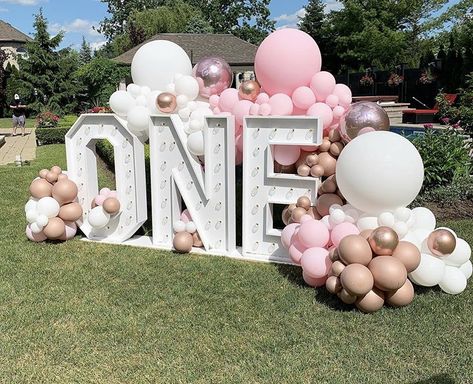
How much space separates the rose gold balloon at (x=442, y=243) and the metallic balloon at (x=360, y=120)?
4.14 ft

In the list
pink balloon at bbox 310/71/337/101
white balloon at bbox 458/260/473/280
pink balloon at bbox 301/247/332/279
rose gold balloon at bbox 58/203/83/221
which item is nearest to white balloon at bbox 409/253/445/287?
white balloon at bbox 458/260/473/280

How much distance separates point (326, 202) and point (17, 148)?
1472 centimetres

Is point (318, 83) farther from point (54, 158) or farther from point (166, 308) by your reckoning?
point (54, 158)

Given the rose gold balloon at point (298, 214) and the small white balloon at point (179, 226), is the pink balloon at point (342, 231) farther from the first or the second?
the small white balloon at point (179, 226)

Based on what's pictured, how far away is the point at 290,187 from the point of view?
5008 mm

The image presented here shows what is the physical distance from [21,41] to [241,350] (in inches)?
1960

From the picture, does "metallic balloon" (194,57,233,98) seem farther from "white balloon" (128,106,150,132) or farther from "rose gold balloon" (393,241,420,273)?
"rose gold balloon" (393,241,420,273)

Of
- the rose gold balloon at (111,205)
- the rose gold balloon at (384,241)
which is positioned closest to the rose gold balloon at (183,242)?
the rose gold balloon at (111,205)

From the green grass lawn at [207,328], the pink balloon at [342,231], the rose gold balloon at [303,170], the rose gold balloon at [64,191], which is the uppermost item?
the rose gold balloon at [303,170]

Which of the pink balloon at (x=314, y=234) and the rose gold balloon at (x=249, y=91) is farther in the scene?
the rose gold balloon at (x=249, y=91)

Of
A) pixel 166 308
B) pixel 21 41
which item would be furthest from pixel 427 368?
pixel 21 41

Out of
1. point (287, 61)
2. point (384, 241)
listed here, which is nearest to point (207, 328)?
point (384, 241)

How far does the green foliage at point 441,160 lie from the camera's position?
7.18 meters

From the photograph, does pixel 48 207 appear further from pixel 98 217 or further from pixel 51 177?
pixel 98 217
